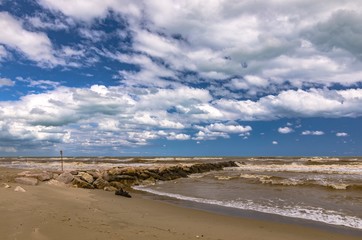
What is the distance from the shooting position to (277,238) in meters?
9.16

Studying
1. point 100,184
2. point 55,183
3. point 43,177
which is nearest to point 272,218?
point 100,184

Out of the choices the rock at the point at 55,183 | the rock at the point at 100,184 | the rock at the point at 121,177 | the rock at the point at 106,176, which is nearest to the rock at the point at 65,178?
the rock at the point at 55,183

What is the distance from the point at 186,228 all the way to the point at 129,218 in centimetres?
210

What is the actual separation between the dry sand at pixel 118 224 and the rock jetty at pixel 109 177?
5.97 meters

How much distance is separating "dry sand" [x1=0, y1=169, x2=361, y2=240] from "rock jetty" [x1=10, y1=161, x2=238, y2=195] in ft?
19.6

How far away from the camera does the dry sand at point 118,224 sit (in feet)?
27.0

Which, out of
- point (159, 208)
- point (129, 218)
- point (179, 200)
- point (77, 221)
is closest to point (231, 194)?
point (179, 200)

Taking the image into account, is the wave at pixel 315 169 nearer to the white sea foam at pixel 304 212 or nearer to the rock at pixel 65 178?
the white sea foam at pixel 304 212

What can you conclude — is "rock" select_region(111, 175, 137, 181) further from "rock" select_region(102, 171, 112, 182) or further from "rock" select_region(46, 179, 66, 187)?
"rock" select_region(46, 179, 66, 187)

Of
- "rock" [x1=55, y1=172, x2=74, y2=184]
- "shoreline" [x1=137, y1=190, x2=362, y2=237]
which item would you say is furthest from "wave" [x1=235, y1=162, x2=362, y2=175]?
"rock" [x1=55, y1=172, x2=74, y2=184]

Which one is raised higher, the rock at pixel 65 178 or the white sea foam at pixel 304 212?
the rock at pixel 65 178

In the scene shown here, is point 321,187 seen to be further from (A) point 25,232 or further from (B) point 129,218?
(A) point 25,232

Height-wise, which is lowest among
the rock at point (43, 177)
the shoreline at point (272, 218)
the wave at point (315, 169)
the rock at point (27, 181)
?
the shoreline at point (272, 218)

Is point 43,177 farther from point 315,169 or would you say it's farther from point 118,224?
point 315,169
